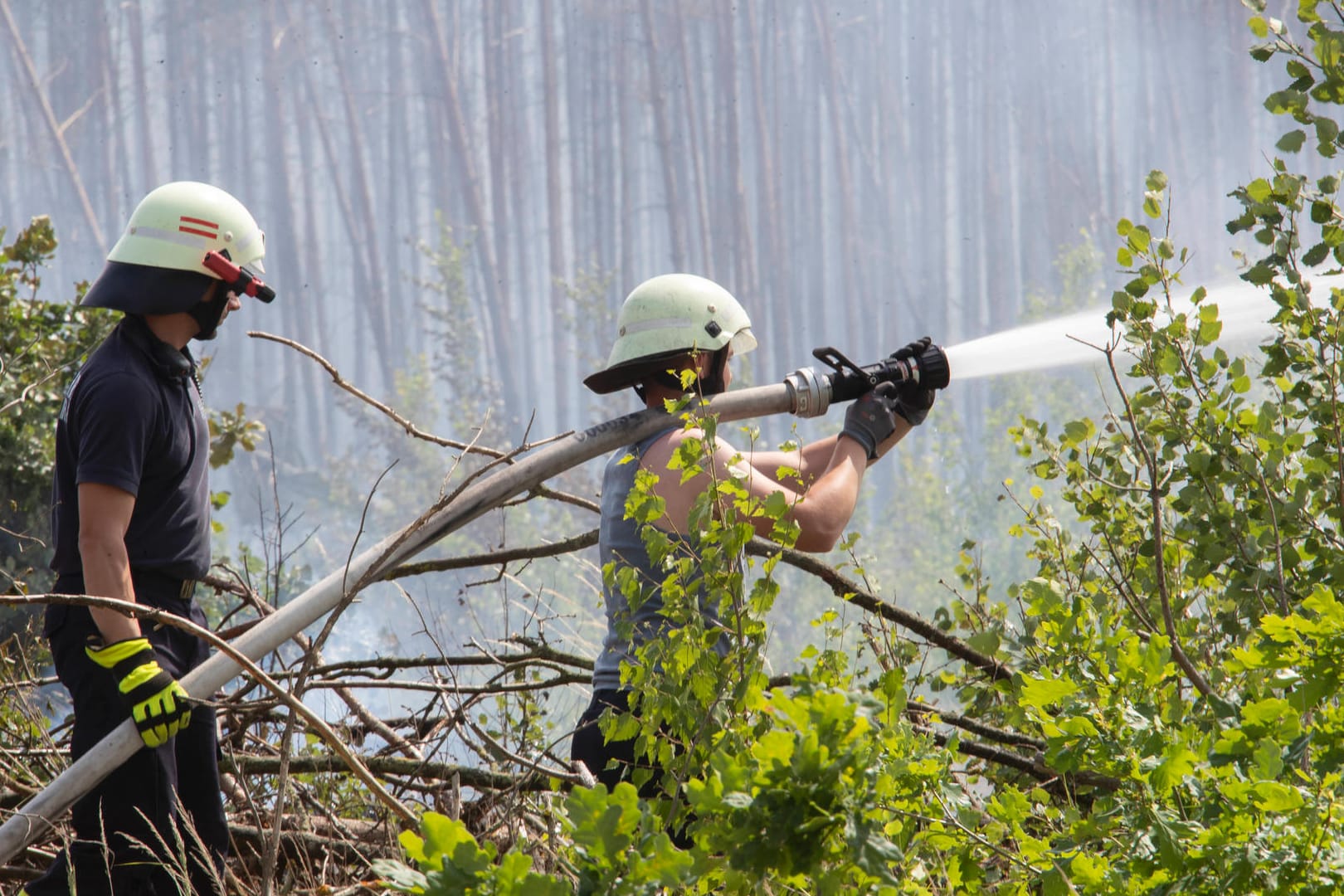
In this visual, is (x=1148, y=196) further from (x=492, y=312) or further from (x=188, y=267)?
(x=492, y=312)

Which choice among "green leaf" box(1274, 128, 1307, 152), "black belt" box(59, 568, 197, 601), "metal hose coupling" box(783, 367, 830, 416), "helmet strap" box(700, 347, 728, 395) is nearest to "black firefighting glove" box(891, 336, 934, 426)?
"metal hose coupling" box(783, 367, 830, 416)

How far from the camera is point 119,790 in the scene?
230 cm

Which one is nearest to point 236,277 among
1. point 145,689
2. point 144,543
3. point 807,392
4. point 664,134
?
point 144,543

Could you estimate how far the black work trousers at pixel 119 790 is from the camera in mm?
2309

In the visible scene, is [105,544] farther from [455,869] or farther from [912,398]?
[912,398]

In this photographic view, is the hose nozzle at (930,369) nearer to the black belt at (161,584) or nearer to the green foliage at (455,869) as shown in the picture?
the black belt at (161,584)

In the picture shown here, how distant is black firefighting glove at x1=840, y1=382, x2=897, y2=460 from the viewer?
8.54 ft

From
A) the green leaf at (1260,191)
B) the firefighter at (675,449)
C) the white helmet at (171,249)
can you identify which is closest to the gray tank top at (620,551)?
the firefighter at (675,449)

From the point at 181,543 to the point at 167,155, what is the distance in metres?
28.2

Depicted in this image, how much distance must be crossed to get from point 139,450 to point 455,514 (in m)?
0.64

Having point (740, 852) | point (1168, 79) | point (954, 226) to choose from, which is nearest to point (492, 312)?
point (954, 226)

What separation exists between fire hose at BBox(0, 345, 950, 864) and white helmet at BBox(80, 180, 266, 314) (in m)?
0.72

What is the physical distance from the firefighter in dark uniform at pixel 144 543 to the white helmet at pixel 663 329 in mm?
838

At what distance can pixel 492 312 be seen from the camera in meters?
28.4
